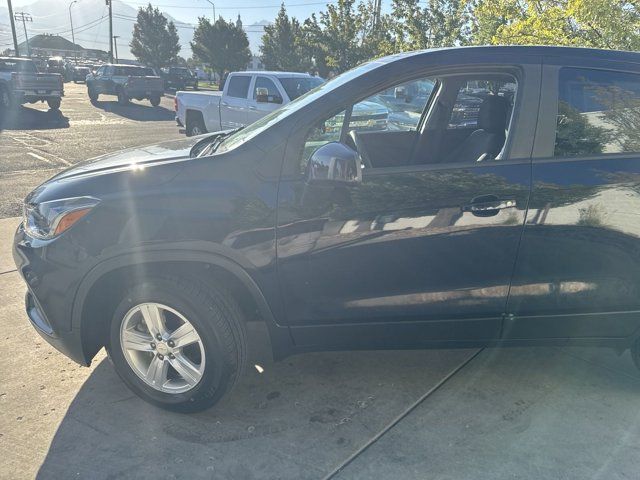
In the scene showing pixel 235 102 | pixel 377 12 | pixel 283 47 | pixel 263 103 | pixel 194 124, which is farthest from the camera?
pixel 283 47

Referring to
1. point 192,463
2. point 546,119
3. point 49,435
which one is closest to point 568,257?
point 546,119

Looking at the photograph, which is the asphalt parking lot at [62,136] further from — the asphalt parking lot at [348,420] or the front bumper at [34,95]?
the asphalt parking lot at [348,420]

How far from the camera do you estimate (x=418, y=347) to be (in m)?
2.67

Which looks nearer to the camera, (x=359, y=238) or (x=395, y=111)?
(x=359, y=238)

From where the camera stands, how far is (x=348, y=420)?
266 centimetres

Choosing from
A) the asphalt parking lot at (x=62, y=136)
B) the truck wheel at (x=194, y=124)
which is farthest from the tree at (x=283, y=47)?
the truck wheel at (x=194, y=124)

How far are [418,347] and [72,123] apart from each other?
16.2m

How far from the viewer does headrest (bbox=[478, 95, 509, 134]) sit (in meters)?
2.84

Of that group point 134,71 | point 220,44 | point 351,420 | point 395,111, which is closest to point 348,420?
point 351,420

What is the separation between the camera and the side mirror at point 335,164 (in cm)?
219

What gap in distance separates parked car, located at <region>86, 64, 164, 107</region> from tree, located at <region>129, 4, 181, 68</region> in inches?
945

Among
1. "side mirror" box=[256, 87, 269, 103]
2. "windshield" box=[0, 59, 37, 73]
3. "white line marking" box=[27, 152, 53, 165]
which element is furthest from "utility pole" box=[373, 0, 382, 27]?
Result: "white line marking" box=[27, 152, 53, 165]

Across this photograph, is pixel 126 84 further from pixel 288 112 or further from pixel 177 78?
pixel 288 112

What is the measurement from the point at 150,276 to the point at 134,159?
2.39ft
